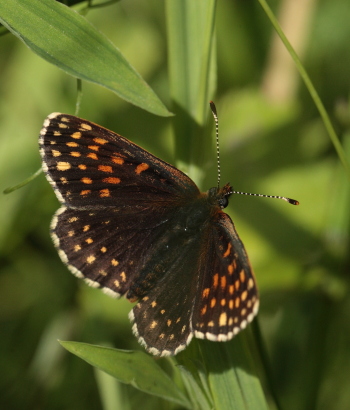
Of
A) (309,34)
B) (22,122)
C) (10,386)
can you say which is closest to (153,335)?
(10,386)

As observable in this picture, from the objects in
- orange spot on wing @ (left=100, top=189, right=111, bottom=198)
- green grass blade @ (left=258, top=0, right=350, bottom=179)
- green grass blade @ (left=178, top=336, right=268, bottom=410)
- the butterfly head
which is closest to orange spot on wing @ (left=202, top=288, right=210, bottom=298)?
green grass blade @ (left=178, top=336, right=268, bottom=410)

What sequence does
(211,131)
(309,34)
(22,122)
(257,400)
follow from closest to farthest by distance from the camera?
1. (257,400)
2. (211,131)
3. (22,122)
4. (309,34)

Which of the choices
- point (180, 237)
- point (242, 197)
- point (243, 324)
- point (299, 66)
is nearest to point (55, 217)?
point (180, 237)

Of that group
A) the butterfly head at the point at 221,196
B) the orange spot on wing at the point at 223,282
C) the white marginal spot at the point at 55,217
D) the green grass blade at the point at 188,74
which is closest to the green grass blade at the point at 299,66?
the green grass blade at the point at 188,74

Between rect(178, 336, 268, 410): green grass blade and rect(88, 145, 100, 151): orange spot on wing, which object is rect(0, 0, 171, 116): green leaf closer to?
rect(88, 145, 100, 151): orange spot on wing

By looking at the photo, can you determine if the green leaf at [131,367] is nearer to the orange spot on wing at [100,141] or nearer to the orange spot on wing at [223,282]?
the orange spot on wing at [223,282]

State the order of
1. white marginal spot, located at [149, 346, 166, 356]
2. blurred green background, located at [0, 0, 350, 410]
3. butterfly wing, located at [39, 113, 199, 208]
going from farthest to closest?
1. blurred green background, located at [0, 0, 350, 410]
2. butterfly wing, located at [39, 113, 199, 208]
3. white marginal spot, located at [149, 346, 166, 356]

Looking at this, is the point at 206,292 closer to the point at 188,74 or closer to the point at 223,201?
the point at 223,201

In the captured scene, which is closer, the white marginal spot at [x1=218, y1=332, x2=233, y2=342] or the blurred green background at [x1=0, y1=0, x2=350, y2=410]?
the white marginal spot at [x1=218, y1=332, x2=233, y2=342]

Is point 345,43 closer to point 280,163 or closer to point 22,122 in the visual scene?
point 280,163
